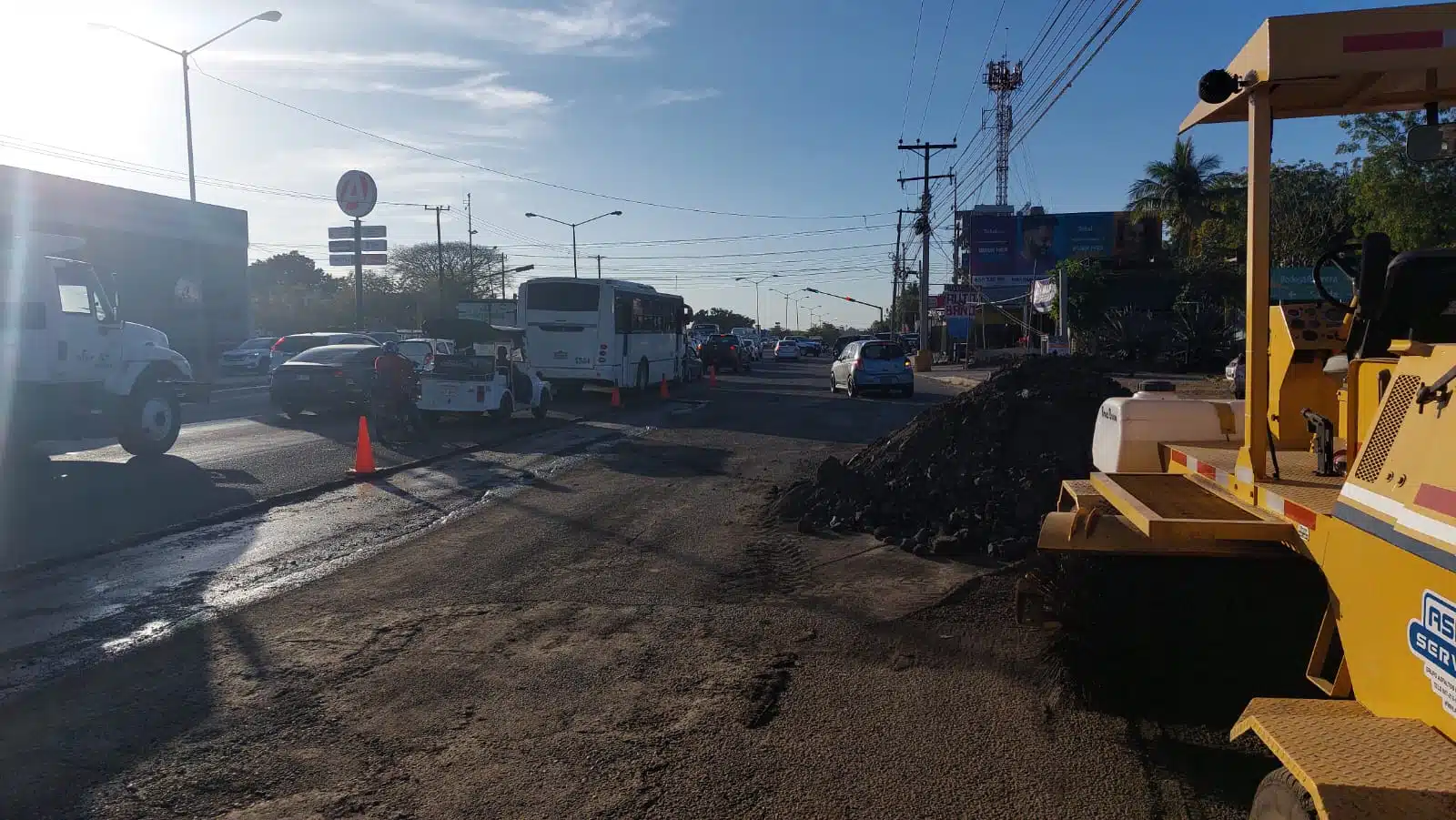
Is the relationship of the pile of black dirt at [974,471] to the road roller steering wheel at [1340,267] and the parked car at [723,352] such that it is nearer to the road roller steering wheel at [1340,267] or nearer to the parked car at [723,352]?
the road roller steering wheel at [1340,267]

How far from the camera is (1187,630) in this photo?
4.41 m

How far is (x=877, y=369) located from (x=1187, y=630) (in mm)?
24521

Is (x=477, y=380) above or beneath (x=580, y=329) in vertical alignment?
beneath

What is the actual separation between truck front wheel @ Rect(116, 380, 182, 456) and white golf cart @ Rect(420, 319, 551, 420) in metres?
4.75

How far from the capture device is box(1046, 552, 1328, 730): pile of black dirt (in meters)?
4.25

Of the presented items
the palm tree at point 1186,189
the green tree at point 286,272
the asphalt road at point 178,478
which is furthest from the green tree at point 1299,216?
the green tree at point 286,272

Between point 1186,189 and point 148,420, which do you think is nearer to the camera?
point 148,420

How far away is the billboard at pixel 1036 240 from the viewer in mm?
64875

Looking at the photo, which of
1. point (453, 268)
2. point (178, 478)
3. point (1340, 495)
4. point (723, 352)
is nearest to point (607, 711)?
point (1340, 495)

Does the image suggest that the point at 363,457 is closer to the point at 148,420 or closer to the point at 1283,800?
the point at 148,420

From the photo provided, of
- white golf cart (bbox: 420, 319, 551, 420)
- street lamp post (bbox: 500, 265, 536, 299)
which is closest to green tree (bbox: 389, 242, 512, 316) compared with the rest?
street lamp post (bbox: 500, 265, 536, 299)

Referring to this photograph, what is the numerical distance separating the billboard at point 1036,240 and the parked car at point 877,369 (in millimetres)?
36871

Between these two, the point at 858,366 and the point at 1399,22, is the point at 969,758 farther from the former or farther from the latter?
the point at 858,366

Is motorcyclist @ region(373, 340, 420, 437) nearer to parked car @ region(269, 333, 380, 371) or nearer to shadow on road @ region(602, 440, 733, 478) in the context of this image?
shadow on road @ region(602, 440, 733, 478)
